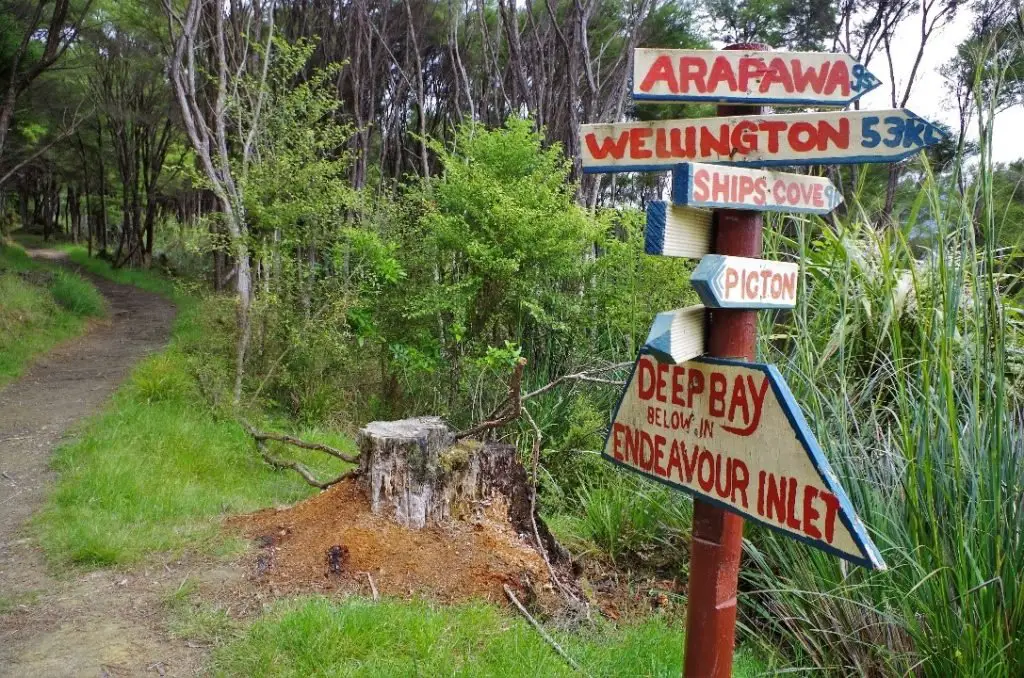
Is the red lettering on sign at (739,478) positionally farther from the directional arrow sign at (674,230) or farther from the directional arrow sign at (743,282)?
the directional arrow sign at (674,230)

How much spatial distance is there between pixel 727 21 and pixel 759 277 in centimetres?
1520

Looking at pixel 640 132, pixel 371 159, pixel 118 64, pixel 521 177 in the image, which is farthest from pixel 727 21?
pixel 640 132

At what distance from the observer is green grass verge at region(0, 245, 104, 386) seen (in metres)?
9.01

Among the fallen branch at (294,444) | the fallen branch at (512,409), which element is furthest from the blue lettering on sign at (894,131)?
the fallen branch at (294,444)

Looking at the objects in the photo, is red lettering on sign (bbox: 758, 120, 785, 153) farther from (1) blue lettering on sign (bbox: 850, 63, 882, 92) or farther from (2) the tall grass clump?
(2) the tall grass clump

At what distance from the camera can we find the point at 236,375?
702cm

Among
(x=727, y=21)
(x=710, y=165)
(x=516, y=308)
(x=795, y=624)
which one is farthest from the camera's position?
(x=727, y=21)

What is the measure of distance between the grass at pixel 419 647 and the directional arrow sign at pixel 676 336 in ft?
5.29

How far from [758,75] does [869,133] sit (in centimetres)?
29

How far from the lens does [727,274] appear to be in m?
1.55

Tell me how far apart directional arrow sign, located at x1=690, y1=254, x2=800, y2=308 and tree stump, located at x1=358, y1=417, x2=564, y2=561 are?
246cm

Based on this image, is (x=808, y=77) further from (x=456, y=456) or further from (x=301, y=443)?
(x=301, y=443)

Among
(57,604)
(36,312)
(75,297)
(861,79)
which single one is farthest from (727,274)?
(75,297)

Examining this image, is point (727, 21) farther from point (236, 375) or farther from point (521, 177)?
point (236, 375)
